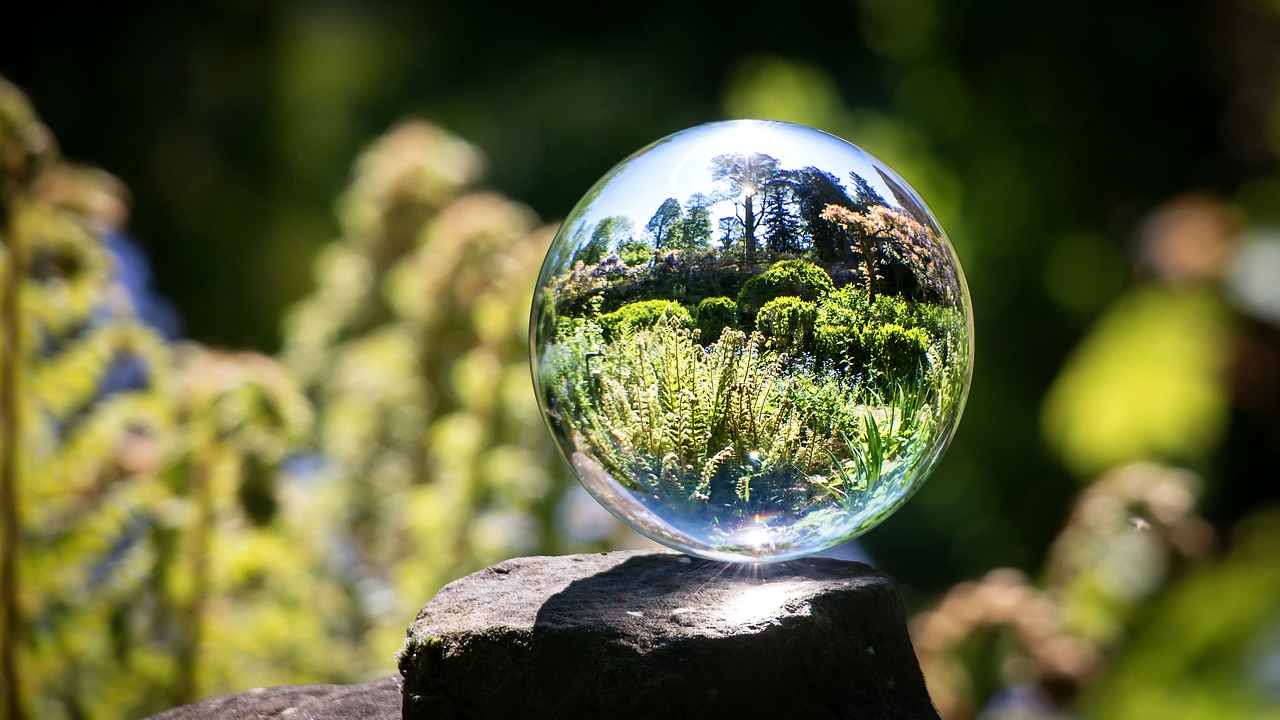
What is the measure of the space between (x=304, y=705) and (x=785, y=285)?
1.28 meters

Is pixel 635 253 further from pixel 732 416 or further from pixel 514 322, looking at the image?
pixel 514 322

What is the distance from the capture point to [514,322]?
360 cm

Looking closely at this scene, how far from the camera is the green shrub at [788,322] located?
5.90 ft

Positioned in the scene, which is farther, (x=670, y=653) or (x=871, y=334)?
(x=871, y=334)

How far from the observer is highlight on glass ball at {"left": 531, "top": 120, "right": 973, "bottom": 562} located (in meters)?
1.82

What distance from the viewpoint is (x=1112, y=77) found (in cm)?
572

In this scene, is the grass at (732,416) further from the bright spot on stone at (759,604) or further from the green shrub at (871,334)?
the bright spot on stone at (759,604)

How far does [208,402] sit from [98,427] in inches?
15.3

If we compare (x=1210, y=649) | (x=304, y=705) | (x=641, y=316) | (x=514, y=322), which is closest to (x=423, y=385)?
(x=514, y=322)

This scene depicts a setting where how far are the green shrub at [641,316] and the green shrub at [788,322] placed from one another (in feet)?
0.43

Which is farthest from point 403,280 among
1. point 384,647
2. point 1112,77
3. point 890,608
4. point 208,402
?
point 1112,77

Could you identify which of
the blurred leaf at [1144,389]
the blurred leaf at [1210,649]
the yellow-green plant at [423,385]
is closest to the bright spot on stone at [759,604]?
the blurred leaf at [1210,649]

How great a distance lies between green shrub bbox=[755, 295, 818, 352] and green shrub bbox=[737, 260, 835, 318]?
0.01m

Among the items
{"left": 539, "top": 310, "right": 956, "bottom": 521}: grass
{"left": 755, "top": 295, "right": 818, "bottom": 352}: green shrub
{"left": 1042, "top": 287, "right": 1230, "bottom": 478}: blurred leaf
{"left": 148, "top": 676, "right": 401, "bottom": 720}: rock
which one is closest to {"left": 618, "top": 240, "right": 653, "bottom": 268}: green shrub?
{"left": 539, "top": 310, "right": 956, "bottom": 521}: grass
